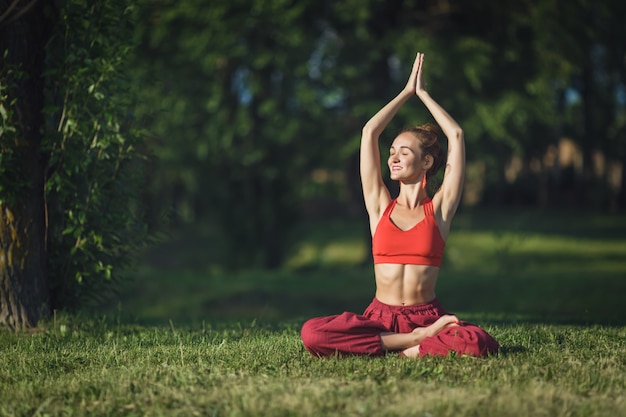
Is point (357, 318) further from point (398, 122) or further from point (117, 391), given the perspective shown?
point (398, 122)

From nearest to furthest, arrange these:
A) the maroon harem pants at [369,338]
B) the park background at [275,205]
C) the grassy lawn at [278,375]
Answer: the grassy lawn at [278,375] < the park background at [275,205] < the maroon harem pants at [369,338]

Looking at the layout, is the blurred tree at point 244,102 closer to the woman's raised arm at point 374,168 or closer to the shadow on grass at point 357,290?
the shadow on grass at point 357,290

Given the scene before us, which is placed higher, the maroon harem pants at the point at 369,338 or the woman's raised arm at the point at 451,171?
the woman's raised arm at the point at 451,171

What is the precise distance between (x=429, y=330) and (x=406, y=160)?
4.03ft

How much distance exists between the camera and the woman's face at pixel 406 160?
5.66 m

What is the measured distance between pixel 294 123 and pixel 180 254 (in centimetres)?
846

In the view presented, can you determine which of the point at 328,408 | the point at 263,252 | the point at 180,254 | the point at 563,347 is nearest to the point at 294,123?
the point at 263,252

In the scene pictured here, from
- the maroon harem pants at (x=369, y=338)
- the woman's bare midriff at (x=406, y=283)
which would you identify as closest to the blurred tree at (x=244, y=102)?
the woman's bare midriff at (x=406, y=283)

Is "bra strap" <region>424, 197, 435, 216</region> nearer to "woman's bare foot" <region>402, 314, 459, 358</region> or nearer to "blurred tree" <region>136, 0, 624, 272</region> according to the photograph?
"woman's bare foot" <region>402, 314, 459, 358</region>

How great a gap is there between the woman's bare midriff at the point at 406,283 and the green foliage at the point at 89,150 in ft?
9.78

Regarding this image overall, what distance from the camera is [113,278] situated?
792 centimetres

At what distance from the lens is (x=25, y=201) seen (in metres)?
7.40

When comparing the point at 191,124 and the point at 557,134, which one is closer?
the point at 191,124

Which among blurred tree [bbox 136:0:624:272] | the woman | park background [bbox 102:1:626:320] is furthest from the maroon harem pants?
blurred tree [bbox 136:0:624:272]
